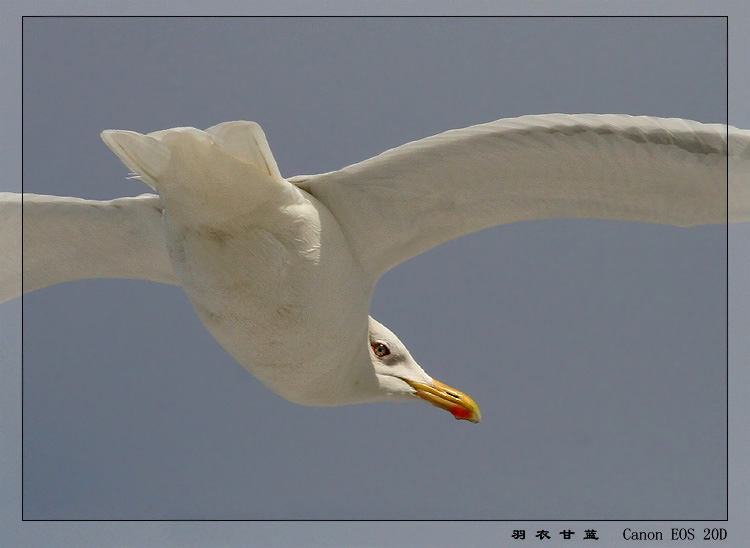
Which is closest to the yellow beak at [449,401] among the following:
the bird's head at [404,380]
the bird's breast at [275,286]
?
the bird's head at [404,380]

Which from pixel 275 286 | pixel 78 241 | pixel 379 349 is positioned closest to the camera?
pixel 275 286

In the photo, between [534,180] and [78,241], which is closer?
[534,180]

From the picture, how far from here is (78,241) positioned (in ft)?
18.0

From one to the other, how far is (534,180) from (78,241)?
2.13 meters

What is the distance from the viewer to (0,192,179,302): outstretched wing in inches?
207

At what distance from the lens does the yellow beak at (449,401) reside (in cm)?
583

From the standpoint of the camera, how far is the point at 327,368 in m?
5.32

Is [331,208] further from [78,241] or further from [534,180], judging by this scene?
[78,241]

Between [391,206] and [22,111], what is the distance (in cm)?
190

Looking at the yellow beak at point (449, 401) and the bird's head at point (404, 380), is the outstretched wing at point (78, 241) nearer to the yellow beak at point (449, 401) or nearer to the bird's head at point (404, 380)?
the bird's head at point (404, 380)

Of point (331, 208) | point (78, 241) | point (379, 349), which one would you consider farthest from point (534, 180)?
point (78, 241)

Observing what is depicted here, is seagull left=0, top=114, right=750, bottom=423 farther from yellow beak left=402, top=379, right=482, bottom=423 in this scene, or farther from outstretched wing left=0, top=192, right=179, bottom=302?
yellow beak left=402, top=379, right=482, bottom=423

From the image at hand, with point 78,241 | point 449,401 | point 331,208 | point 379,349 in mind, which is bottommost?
point 449,401

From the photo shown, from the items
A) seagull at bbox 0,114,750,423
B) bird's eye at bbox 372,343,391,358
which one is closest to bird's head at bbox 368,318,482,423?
bird's eye at bbox 372,343,391,358
